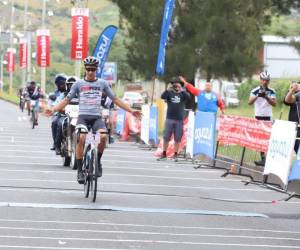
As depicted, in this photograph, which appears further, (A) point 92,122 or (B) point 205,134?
(B) point 205,134

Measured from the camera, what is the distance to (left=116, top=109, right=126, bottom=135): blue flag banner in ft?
102

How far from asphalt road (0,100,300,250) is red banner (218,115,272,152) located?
2.47 feet

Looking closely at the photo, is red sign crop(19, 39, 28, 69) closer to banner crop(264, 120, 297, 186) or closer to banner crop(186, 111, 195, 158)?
banner crop(186, 111, 195, 158)

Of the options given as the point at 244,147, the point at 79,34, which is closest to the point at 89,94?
the point at 244,147

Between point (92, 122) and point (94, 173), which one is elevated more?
point (92, 122)

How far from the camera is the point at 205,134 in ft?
68.2

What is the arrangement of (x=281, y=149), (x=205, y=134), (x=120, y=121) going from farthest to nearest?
(x=120, y=121) < (x=205, y=134) < (x=281, y=149)

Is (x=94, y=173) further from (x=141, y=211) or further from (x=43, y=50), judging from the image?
(x=43, y=50)

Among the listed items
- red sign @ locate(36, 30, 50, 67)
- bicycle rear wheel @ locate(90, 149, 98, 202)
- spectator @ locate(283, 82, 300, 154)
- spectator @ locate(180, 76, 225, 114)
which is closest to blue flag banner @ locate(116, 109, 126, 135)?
spectator @ locate(180, 76, 225, 114)

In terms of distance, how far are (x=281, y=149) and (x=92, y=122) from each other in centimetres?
341

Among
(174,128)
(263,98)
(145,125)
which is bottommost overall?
(145,125)

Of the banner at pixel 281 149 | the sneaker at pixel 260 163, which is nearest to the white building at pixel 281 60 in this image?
the sneaker at pixel 260 163

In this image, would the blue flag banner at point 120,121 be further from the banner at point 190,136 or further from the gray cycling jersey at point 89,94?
the gray cycling jersey at point 89,94

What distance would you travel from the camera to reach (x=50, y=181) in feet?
51.4
